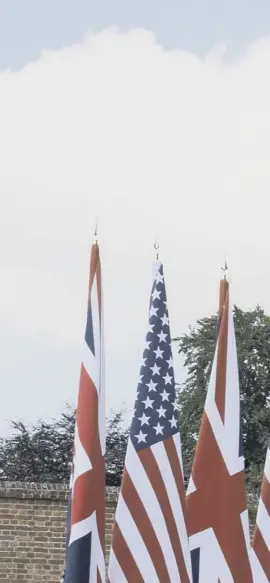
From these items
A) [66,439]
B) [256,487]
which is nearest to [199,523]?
[256,487]

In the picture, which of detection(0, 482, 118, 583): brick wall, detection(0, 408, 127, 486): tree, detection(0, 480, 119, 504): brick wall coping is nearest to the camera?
detection(0, 482, 118, 583): brick wall

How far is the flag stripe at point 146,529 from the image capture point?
1406 cm

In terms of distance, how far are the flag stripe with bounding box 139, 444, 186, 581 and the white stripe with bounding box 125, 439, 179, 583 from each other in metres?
0.04

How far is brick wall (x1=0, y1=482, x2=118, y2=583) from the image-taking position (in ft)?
56.4

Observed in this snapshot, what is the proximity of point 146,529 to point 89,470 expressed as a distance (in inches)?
39.7

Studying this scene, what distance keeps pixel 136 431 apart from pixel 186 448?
2569cm

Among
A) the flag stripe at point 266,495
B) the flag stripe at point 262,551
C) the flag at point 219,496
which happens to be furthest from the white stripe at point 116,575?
the flag stripe at point 266,495

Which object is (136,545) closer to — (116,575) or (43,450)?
(116,575)

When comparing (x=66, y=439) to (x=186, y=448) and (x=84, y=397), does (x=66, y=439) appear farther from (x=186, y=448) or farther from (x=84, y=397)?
(x=84, y=397)

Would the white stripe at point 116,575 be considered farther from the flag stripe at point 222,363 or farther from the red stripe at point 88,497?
the flag stripe at point 222,363

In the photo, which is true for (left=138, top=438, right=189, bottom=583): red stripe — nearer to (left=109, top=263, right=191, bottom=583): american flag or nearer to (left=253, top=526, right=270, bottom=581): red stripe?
(left=109, top=263, right=191, bottom=583): american flag

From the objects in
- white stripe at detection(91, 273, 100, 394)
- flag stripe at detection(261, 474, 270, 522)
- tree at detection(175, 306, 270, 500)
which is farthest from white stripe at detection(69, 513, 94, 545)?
tree at detection(175, 306, 270, 500)

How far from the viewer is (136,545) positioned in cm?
1406

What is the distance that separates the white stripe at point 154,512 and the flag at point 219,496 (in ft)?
2.47
